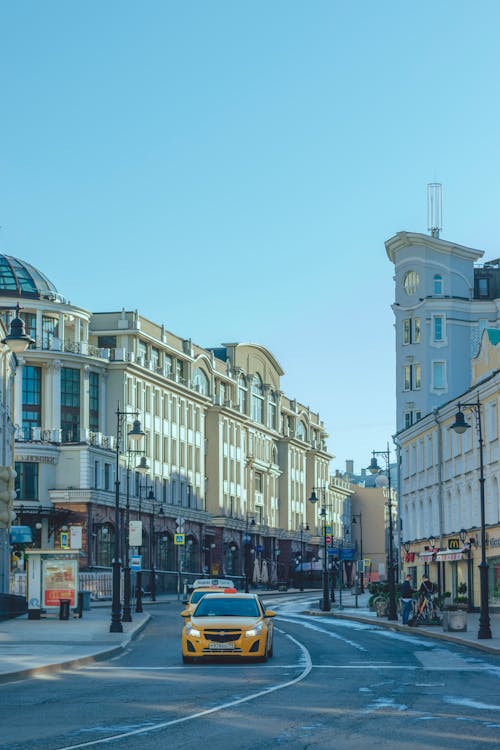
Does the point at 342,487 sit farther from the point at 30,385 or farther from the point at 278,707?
the point at 278,707

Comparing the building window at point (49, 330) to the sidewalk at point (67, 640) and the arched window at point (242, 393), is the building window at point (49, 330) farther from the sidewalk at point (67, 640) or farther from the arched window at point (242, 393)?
the sidewalk at point (67, 640)

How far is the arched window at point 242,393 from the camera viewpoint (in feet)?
441

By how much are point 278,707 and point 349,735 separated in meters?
3.12

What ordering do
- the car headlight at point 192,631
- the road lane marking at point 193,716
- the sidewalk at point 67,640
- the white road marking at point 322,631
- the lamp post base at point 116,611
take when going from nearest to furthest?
the road lane marking at point 193,716 < the sidewalk at point 67,640 < the car headlight at point 192,631 < the white road marking at point 322,631 < the lamp post base at point 116,611

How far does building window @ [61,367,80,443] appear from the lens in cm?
9706

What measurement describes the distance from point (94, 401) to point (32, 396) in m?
5.82

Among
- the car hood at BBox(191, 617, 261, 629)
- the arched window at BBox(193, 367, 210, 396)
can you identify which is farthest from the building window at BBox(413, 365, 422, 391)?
the car hood at BBox(191, 617, 261, 629)

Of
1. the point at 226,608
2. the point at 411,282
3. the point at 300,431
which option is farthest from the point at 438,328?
the point at 300,431

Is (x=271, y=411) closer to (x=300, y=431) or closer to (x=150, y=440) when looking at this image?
(x=300, y=431)

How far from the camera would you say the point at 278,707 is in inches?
667

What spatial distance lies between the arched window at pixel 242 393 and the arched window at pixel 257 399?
248 centimetres

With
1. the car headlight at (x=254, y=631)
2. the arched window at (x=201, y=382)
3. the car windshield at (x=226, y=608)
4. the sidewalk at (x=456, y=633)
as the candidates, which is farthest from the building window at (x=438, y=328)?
the car headlight at (x=254, y=631)

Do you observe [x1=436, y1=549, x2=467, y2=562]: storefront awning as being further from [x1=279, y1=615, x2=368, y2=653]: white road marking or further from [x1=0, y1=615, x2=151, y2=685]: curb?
[x1=0, y1=615, x2=151, y2=685]: curb

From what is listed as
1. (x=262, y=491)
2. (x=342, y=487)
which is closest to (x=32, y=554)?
(x=262, y=491)
